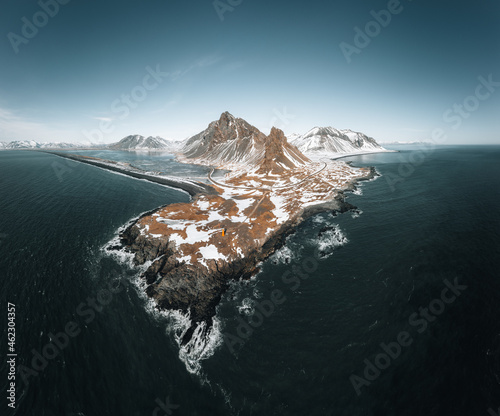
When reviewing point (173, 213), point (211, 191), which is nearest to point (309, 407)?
point (173, 213)

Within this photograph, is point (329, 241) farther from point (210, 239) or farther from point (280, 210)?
point (210, 239)

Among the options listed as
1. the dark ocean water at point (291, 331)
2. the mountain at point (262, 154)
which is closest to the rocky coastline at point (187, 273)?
the dark ocean water at point (291, 331)

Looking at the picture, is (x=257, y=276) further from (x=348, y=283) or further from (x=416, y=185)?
(x=416, y=185)

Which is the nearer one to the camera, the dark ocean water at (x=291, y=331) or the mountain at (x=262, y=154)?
the dark ocean water at (x=291, y=331)

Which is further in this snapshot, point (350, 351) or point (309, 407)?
point (350, 351)

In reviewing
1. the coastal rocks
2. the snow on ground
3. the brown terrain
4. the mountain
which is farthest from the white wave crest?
the mountain

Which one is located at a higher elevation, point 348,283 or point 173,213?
point 173,213

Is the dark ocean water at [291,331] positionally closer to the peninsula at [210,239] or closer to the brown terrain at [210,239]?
the peninsula at [210,239]

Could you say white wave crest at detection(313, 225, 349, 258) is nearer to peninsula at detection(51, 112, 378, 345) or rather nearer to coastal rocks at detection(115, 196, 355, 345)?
peninsula at detection(51, 112, 378, 345)
